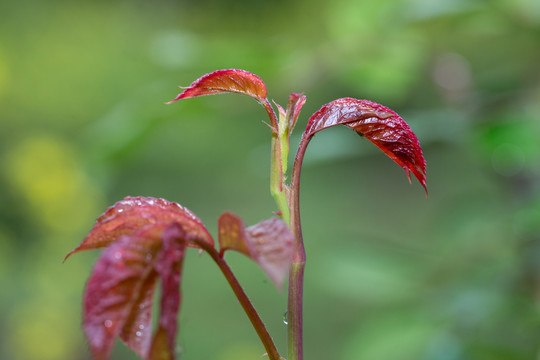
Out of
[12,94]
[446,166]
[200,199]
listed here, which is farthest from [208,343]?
[446,166]

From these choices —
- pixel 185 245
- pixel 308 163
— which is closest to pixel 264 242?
pixel 185 245

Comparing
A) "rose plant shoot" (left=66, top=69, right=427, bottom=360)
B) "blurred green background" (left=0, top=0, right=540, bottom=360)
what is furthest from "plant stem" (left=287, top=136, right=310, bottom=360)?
"blurred green background" (left=0, top=0, right=540, bottom=360)

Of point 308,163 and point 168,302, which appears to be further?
point 308,163

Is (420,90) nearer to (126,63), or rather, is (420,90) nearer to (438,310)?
(126,63)

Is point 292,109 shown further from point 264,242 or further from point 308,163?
point 308,163

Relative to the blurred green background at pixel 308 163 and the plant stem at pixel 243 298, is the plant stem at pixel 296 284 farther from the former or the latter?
the blurred green background at pixel 308 163

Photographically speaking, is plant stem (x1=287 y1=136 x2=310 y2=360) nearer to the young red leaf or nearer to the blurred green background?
the young red leaf
